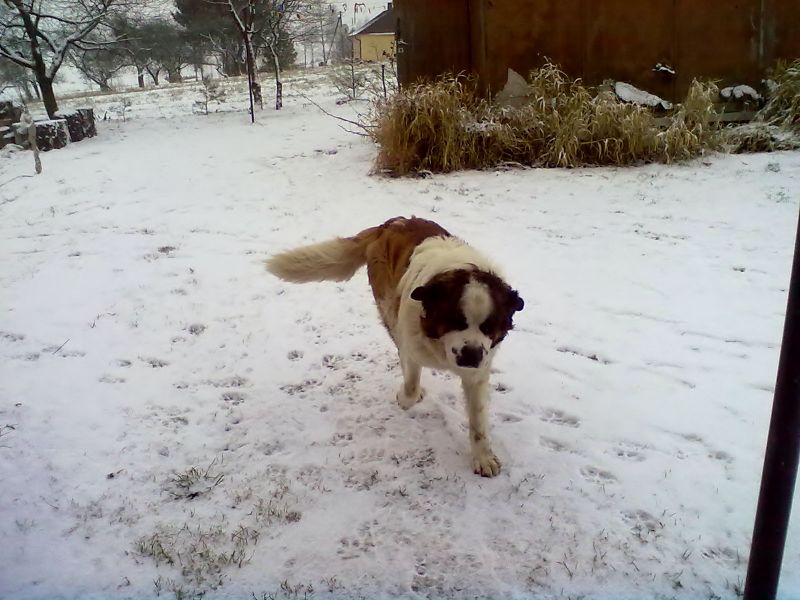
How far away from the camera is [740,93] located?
9.80m

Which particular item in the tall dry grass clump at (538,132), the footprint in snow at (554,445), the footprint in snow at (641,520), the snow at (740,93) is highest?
the snow at (740,93)

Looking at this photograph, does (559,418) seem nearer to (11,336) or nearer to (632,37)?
(11,336)

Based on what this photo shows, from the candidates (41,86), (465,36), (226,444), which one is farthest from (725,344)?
(41,86)

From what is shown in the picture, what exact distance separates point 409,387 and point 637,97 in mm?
8057

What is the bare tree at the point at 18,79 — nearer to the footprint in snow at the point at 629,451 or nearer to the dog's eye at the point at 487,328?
the dog's eye at the point at 487,328

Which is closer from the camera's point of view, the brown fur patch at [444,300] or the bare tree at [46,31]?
the brown fur patch at [444,300]

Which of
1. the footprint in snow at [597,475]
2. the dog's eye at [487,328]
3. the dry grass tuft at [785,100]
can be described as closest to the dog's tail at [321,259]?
the dog's eye at [487,328]

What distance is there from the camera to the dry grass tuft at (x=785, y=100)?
8828 millimetres

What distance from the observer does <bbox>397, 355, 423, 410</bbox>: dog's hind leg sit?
353cm

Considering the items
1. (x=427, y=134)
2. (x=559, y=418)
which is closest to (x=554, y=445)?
(x=559, y=418)

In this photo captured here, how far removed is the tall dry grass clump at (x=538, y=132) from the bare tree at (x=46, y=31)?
30.5 feet

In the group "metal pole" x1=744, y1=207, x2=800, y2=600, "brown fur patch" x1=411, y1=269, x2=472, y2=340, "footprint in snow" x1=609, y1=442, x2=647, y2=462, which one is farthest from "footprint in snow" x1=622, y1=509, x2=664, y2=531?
"brown fur patch" x1=411, y1=269, x2=472, y2=340

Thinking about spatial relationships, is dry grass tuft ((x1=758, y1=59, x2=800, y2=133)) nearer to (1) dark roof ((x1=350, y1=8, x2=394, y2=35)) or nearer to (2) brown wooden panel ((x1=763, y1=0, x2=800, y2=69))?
(2) brown wooden panel ((x1=763, y1=0, x2=800, y2=69))

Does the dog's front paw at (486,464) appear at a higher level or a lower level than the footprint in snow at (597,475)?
higher
